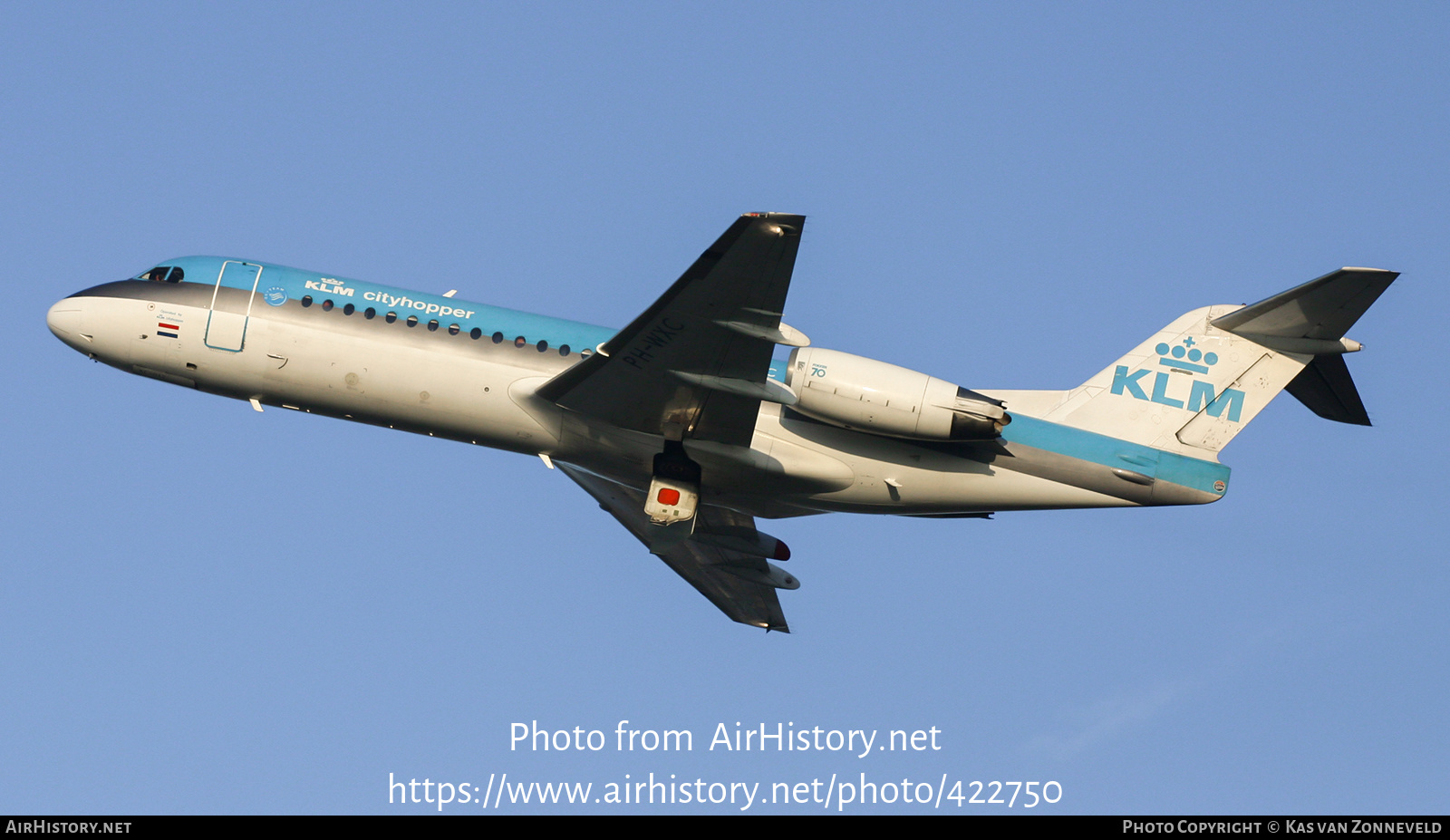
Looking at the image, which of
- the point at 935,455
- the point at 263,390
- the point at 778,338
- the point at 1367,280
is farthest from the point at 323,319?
the point at 1367,280

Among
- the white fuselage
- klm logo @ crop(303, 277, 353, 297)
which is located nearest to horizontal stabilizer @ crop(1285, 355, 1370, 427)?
the white fuselage

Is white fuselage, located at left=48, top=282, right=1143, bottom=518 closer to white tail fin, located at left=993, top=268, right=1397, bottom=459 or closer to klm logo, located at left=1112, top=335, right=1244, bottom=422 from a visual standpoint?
white tail fin, located at left=993, top=268, right=1397, bottom=459

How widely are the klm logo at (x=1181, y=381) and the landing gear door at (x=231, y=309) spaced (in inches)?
688

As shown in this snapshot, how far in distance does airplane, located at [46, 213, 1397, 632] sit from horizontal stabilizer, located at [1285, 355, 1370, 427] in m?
0.04

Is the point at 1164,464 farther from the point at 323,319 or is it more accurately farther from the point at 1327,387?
the point at 323,319

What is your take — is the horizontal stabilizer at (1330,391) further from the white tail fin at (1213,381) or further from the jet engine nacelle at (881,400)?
the jet engine nacelle at (881,400)

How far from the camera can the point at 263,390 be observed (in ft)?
88.7

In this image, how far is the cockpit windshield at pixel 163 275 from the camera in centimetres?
2770

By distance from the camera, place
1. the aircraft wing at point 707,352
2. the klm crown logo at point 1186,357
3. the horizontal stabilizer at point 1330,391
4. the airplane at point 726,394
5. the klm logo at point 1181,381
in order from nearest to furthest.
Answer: the aircraft wing at point 707,352, the airplane at point 726,394, the horizontal stabilizer at point 1330,391, the klm logo at point 1181,381, the klm crown logo at point 1186,357

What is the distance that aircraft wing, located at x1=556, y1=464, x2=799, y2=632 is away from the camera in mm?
30438

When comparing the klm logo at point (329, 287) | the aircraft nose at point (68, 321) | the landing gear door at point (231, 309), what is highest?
the klm logo at point (329, 287)

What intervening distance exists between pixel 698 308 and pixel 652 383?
7.54ft

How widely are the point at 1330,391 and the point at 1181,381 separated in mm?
2782

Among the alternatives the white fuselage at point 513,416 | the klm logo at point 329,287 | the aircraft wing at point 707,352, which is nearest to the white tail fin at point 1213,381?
the white fuselage at point 513,416
